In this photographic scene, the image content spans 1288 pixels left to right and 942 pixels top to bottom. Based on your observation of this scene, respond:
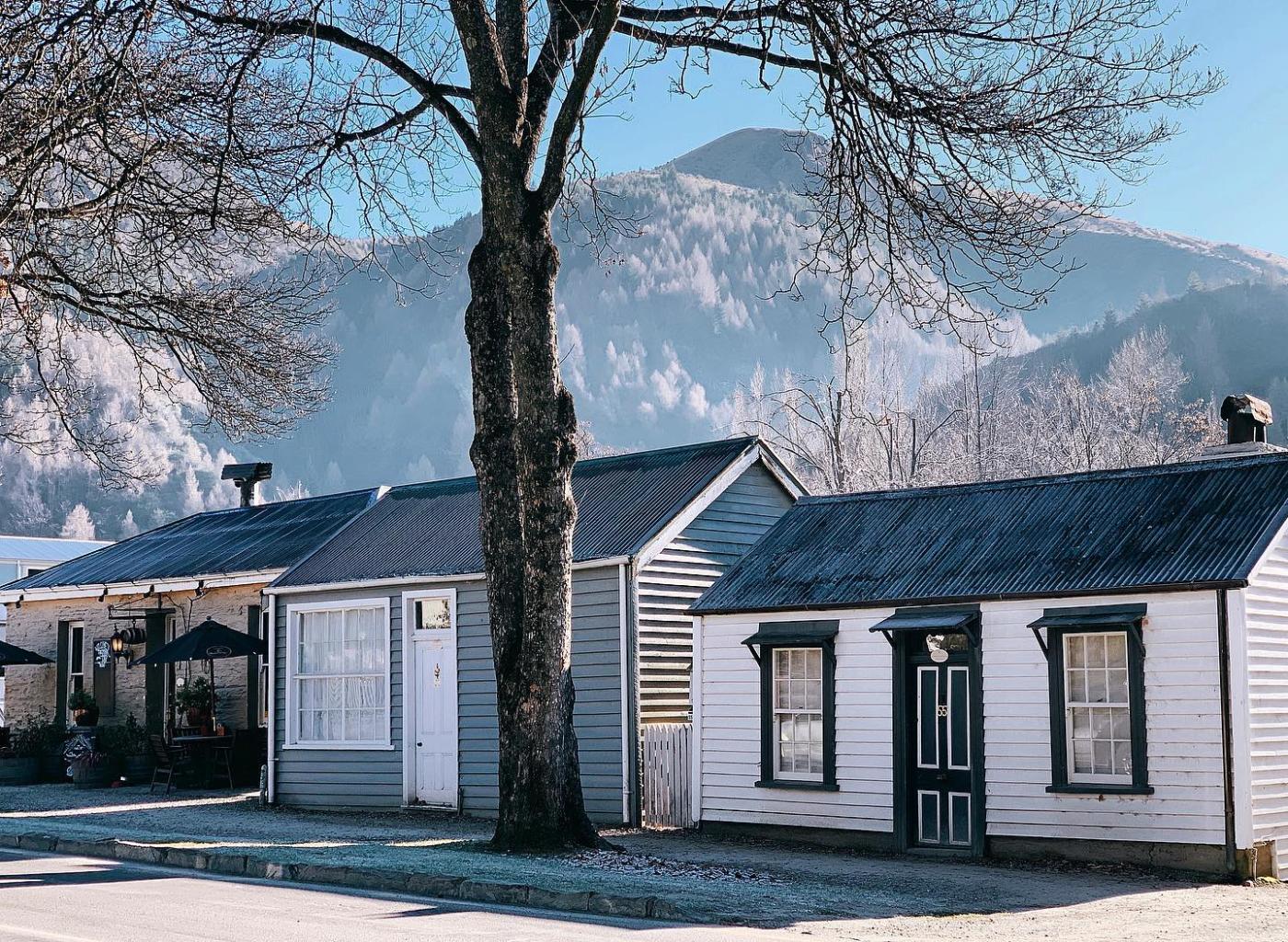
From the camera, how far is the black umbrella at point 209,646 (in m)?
25.0

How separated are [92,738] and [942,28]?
2057 cm

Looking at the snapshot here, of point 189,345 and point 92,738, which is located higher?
point 189,345

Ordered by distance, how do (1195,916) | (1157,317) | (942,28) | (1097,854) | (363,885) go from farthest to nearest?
(1157,317) → (1097,854) → (942,28) → (363,885) → (1195,916)

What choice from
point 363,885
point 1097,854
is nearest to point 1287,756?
point 1097,854

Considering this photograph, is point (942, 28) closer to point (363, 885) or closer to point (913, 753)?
point (913, 753)

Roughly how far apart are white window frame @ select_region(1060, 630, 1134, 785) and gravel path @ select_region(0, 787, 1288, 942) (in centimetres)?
95

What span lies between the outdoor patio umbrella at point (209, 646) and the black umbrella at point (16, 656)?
5.19m

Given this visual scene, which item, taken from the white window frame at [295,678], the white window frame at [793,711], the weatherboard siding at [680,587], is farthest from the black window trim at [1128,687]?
the white window frame at [295,678]

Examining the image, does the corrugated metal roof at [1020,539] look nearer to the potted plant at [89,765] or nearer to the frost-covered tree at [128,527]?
the potted plant at [89,765]

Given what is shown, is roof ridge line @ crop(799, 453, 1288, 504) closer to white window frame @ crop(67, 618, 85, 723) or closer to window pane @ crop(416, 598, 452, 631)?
window pane @ crop(416, 598, 452, 631)

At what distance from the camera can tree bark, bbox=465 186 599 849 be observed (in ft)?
51.1

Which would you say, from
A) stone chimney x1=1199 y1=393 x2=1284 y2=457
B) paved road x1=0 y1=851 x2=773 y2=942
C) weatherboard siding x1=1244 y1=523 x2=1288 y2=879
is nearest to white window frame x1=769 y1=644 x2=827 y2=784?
weatherboard siding x1=1244 y1=523 x2=1288 y2=879

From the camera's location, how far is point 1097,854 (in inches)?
619

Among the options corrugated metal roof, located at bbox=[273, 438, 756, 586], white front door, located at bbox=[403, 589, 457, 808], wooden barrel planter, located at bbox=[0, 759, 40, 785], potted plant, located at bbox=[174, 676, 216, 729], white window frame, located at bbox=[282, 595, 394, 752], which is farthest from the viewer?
wooden barrel planter, located at bbox=[0, 759, 40, 785]
